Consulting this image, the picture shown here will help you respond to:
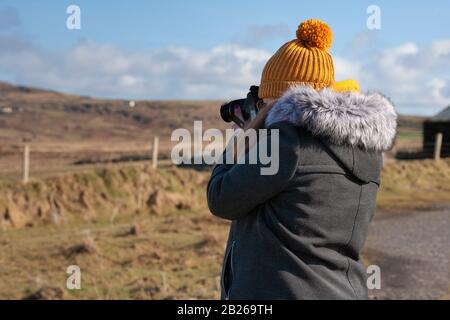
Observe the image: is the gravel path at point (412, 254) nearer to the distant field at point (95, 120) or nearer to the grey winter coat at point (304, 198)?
the grey winter coat at point (304, 198)

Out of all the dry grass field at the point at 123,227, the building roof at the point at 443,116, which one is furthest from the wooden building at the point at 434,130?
the dry grass field at the point at 123,227

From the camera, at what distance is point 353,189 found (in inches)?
94.3

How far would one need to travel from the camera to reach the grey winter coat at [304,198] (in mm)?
2293

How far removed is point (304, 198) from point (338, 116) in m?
0.31

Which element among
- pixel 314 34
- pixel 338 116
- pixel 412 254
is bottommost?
pixel 412 254

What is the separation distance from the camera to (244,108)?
2598 millimetres

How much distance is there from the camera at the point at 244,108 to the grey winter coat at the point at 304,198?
0.23m

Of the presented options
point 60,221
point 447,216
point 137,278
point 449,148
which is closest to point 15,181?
point 60,221

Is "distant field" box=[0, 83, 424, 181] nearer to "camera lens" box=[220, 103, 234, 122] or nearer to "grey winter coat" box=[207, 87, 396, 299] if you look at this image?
"camera lens" box=[220, 103, 234, 122]

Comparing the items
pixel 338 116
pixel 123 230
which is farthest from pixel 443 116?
pixel 338 116

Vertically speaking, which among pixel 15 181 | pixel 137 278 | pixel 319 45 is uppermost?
pixel 319 45

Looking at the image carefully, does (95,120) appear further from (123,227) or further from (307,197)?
(307,197)
